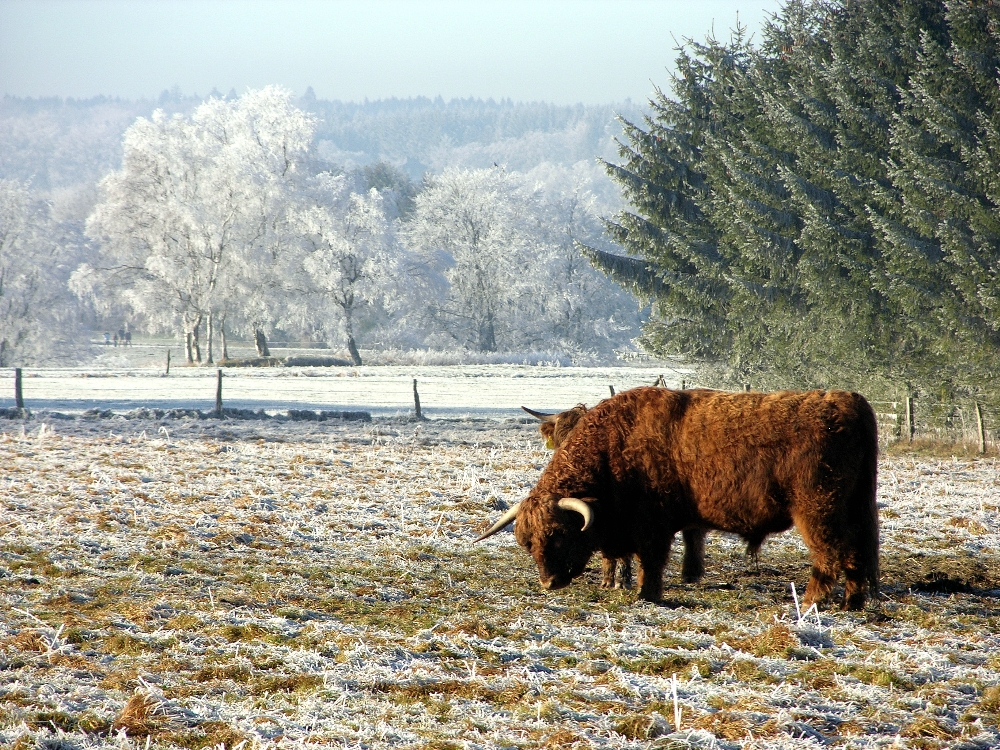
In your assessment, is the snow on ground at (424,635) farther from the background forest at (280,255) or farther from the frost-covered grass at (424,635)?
the background forest at (280,255)

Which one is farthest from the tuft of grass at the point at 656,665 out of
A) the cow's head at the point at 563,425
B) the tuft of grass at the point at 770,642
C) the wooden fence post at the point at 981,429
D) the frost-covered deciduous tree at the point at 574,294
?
the frost-covered deciduous tree at the point at 574,294

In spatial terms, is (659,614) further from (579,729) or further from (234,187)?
(234,187)

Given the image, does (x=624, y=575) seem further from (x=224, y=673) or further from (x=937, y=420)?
(x=937, y=420)

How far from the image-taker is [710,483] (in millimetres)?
6922

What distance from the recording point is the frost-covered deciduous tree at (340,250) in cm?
5000

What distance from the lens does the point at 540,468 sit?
14.3 metres

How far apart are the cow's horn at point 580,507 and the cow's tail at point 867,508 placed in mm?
2103

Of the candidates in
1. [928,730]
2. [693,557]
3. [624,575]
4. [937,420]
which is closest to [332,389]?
[937,420]

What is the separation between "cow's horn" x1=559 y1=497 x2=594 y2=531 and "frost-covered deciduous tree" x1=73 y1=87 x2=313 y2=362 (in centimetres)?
4406

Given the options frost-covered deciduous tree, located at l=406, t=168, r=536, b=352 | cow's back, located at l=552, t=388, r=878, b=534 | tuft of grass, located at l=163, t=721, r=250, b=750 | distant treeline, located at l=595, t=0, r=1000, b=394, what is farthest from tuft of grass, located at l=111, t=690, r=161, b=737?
frost-covered deciduous tree, located at l=406, t=168, r=536, b=352

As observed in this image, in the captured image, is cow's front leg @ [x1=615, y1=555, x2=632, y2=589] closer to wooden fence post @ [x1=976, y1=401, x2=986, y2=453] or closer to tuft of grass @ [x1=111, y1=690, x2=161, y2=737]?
tuft of grass @ [x1=111, y1=690, x2=161, y2=737]

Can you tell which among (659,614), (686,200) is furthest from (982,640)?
(686,200)

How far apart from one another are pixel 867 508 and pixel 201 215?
4675cm

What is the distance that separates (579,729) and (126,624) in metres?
3.31
